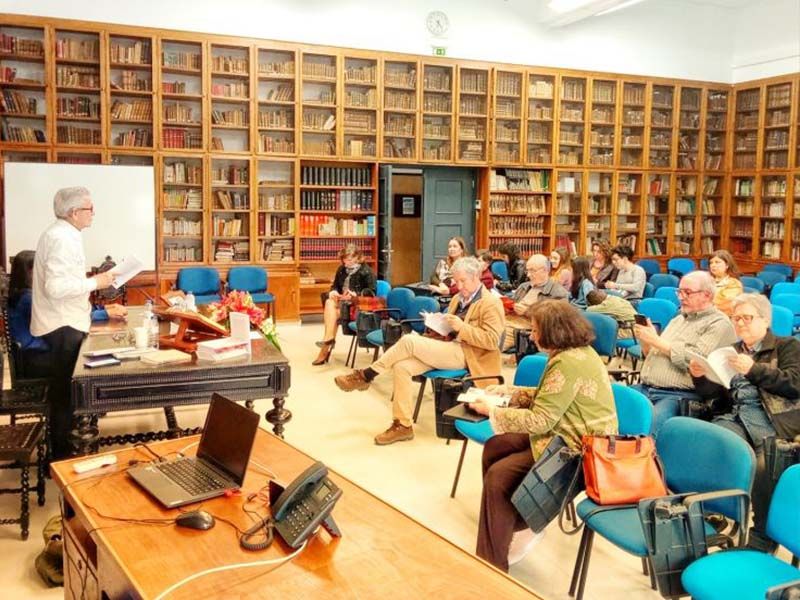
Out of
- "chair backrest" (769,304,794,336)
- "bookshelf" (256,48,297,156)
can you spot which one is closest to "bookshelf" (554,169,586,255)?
"bookshelf" (256,48,297,156)

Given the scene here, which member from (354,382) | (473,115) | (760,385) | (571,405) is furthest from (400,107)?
(571,405)

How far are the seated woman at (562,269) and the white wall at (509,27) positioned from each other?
4.22m

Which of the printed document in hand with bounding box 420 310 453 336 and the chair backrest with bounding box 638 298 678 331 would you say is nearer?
the printed document in hand with bounding box 420 310 453 336

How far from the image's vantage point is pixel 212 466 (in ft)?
8.49

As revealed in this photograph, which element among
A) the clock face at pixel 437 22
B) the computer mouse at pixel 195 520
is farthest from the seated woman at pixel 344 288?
the computer mouse at pixel 195 520

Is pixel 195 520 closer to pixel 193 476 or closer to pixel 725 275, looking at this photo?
pixel 193 476

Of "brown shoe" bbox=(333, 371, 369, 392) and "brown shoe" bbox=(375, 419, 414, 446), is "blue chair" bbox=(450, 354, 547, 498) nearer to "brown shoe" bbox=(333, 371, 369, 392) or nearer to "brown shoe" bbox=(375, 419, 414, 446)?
"brown shoe" bbox=(375, 419, 414, 446)

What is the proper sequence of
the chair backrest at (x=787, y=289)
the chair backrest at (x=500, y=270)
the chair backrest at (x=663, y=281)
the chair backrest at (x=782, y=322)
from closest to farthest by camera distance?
the chair backrest at (x=782, y=322)
the chair backrest at (x=787, y=289)
the chair backrest at (x=663, y=281)
the chair backrest at (x=500, y=270)

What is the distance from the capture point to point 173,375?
3713 mm

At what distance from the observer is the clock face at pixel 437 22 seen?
10.8 metres

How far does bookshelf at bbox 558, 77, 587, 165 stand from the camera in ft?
38.4

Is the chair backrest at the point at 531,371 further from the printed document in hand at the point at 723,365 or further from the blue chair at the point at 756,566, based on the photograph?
the blue chair at the point at 756,566

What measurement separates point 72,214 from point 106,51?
5.52 m

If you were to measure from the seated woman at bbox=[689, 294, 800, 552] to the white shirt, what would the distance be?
3609 millimetres
